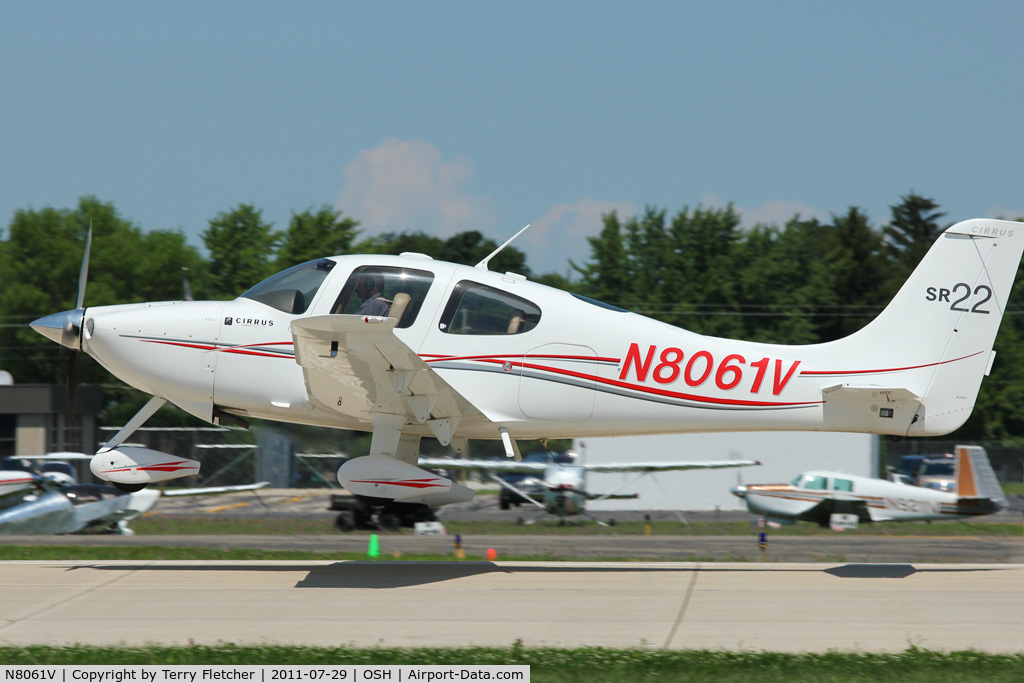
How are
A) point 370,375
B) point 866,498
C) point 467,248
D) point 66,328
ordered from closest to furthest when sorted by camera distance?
point 370,375, point 66,328, point 866,498, point 467,248

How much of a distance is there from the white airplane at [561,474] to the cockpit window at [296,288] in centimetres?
1019

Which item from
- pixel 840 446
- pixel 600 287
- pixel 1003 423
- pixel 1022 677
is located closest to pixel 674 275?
pixel 600 287

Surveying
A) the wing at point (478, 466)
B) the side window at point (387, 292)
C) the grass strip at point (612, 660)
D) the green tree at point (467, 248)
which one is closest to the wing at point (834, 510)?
the wing at point (478, 466)

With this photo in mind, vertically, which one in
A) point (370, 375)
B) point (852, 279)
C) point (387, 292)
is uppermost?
point (852, 279)

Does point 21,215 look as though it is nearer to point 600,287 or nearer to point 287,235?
point 287,235

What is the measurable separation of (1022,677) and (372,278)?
21.1 ft

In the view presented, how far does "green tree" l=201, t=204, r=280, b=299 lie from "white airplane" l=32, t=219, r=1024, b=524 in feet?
112

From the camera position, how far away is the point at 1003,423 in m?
45.1

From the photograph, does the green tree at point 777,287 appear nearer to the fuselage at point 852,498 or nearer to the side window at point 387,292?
the fuselage at point 852,498

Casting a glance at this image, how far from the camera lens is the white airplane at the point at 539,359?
952 cm

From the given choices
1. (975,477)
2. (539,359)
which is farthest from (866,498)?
(539,359)

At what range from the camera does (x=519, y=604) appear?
27.1 feet

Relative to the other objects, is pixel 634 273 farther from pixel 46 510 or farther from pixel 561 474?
pixel 46 510

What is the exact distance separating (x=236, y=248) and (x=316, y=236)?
4.08 meters
